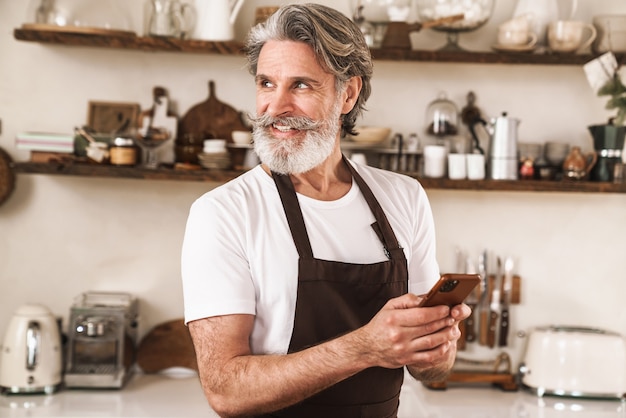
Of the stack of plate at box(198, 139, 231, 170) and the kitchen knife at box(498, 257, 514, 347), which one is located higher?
the stack of plate at box(198, 139, 231, 170)

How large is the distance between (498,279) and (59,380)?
6.20ft

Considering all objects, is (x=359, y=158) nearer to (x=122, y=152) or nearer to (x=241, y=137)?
(x=241, y=137)

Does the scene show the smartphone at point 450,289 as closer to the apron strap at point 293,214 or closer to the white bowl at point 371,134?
the apron strap at point 293,214

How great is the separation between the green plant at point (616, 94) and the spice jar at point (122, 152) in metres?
1.93

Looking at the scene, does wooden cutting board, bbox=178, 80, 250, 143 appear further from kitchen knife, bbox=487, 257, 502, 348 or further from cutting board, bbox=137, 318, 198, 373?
kitchen knife, bbox=487, 257, 502, 348

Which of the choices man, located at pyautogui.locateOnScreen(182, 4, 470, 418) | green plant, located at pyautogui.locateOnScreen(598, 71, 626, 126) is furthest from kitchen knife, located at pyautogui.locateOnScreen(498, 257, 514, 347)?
man, located at pyautogui.locateOnScreen(182, 4, 470, 418)

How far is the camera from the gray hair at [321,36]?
2.10 metres

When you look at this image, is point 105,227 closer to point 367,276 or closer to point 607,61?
point 367,276

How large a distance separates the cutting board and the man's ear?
1.69 meters

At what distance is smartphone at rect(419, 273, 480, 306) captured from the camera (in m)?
1.60

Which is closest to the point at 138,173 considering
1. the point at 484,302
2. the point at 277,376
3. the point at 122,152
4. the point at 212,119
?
the point at 122,152

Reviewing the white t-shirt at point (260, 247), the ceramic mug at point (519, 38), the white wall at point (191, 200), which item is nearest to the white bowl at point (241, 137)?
the white wall at point (191, 200)

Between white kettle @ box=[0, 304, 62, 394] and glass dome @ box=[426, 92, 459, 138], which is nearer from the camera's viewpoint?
white kettle @ box=[0, 304, 62, 394]

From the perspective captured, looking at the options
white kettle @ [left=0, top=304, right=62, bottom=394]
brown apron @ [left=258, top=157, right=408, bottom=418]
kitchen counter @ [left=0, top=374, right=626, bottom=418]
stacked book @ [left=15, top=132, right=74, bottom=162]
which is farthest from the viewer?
stacked book @ [left=15, top=132, right=74, bottom=162]
